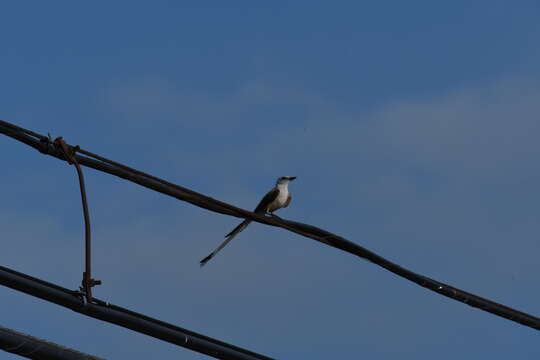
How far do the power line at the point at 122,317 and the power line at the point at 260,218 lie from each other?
1.03 meters

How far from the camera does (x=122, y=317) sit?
5.98m

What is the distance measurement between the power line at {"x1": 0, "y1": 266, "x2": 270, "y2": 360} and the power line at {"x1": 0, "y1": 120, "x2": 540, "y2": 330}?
3.37 feet

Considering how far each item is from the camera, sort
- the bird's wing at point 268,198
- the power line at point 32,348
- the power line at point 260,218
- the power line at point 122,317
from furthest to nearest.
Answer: the bird's wing at point 268,198
the power line at point 260,218
the power line at point 122,317
the power line at point 32,348

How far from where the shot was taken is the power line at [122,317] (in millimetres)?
5680

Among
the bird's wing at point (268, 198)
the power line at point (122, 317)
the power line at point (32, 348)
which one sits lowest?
the power line at point (32, 348)

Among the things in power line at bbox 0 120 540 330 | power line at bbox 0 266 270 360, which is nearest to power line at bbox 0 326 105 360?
power line at bbox 0 266 270 360

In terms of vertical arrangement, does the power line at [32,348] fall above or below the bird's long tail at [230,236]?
below

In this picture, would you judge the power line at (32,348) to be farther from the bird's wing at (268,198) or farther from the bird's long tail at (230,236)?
the bird's wing at (268,198)

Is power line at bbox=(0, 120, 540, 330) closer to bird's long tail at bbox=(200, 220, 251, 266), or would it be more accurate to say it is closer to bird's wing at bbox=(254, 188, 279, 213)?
bird's long tail at bbox=(200, 220, 251, 266)

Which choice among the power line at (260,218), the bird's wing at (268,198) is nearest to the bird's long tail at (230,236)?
the power line at (260,218)

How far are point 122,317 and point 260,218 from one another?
68.7 inches

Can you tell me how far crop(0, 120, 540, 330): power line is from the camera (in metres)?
6.58

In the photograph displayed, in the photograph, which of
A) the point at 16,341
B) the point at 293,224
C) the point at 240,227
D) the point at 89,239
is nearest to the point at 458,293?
the point at 293,224

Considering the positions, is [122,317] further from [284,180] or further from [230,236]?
[284,180]
